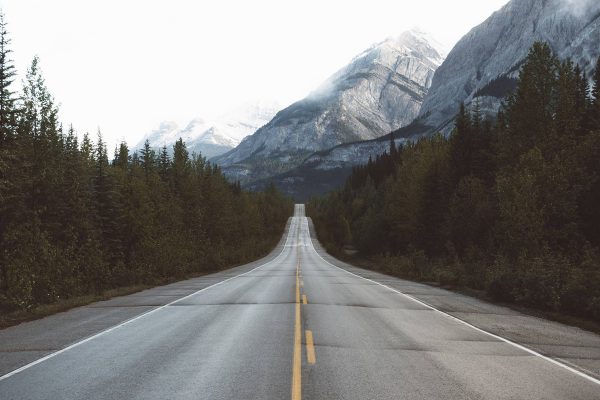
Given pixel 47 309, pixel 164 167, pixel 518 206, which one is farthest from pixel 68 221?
pixel 164 167

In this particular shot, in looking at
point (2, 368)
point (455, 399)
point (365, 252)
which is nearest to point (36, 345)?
point (2, 368)

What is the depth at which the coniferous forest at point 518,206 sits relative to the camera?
669 inches

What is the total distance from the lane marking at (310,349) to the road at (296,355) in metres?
0.07

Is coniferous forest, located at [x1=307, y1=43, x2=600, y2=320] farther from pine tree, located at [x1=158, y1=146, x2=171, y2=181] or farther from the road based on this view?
pine tree, located at [x1=158, y1=146, x2=171, y2=181]

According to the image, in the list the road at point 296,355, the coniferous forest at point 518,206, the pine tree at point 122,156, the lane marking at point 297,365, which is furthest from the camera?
the pine tree at point 122,156

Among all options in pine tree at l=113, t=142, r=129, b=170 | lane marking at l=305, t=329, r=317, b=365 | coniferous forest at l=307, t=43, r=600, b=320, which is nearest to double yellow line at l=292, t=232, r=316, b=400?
lane marking at l=305, t=329, r=317, b=365

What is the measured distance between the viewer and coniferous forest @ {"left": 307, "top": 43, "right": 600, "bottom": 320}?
17.0m

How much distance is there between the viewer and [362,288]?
21.8m

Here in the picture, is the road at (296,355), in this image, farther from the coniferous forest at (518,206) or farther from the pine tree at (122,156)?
the pine tree at (122,156)

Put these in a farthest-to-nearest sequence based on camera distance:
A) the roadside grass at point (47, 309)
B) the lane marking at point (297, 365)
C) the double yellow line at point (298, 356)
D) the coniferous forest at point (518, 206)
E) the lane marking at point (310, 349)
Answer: the coniferous forest at point (518, 206)
the roadside grass at point (47, 309)
the lane marking at point (310, 349)
the double yellow line at point (298, 356)
the lane marking at point (297, 365)

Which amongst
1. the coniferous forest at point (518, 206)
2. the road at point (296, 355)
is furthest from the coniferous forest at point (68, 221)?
the coniferous forest at point (518, 206)

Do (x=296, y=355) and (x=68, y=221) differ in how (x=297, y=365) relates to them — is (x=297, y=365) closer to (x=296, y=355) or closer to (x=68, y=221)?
(x=296, y=355)

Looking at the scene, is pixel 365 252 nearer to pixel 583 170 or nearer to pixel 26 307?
pixel 583 170

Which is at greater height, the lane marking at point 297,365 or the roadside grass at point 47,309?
the lane marking at point 297,365
